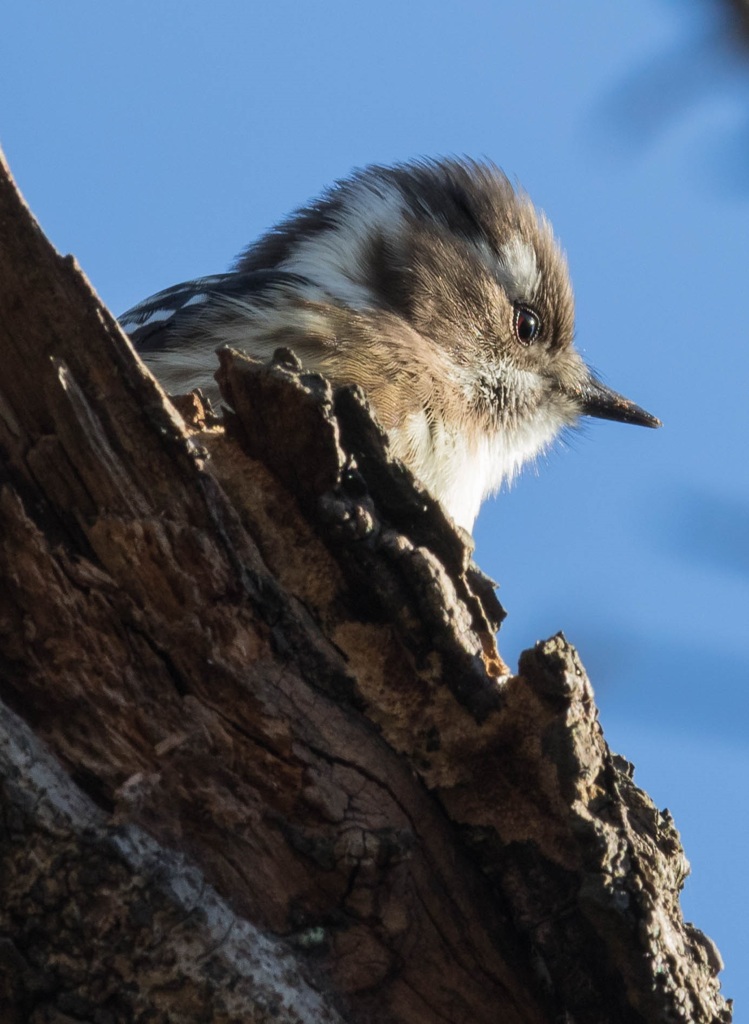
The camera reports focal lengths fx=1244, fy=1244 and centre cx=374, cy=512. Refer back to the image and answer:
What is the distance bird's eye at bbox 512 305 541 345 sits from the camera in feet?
16.8

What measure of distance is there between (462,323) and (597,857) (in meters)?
3.00

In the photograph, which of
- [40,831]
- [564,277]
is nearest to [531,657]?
[40,831]

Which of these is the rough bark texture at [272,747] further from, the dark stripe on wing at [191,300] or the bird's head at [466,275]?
the bird's head at [466,275]

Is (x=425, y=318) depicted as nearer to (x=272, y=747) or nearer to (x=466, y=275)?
(x=466, y=275)

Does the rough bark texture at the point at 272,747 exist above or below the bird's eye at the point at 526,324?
below

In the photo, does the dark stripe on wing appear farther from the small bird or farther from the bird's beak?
the bird's beak

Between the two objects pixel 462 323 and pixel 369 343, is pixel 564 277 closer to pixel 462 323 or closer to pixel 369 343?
pixel 462 323

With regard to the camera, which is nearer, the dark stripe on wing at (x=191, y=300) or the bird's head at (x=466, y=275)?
the dark stripe on wing at (x=191, y=300)

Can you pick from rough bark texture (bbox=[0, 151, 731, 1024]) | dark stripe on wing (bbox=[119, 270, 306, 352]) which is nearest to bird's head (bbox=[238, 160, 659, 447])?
dark stripe on wing (bbox=[119, 270, 306, 352])

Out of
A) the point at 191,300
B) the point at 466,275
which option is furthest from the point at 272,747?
the point at 466,275

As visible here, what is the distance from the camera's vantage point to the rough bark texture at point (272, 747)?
Answer: 1.92 metres

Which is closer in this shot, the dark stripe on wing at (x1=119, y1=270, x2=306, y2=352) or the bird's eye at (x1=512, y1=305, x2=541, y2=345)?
the dark stripe on wing at (x1=119, y1=270, x2=306, y2=352)

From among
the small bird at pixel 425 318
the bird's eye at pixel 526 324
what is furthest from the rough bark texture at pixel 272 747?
the bird's eye at pixel 526 324

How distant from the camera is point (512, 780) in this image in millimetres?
2252
